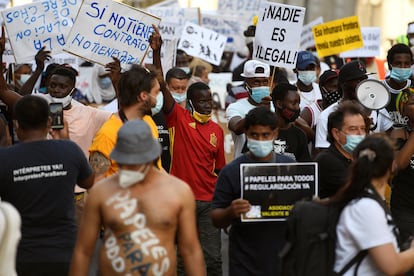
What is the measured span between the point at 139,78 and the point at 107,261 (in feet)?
5.25

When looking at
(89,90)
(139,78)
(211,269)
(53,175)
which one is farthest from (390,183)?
(89,90)

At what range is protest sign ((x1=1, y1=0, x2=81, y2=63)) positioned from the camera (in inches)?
452

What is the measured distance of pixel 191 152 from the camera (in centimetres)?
924

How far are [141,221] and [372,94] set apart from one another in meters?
3.32

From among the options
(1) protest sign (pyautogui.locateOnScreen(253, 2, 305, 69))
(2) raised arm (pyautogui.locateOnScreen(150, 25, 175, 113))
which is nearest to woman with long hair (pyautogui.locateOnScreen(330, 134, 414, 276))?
(2) raised arm (pyautogui.locateOnScreen(150, 25, 175, 113))

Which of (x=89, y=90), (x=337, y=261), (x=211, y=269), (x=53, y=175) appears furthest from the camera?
(x=89, y=90)

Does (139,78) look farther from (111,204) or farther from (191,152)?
(191,152)

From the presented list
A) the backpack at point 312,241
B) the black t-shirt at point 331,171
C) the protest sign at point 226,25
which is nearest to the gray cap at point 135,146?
the backpack at point 312,241

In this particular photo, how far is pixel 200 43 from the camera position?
51.4ft

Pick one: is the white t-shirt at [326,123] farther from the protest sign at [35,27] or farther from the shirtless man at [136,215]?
the protest sign at [35,27]

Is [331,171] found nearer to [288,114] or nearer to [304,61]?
[288,114]

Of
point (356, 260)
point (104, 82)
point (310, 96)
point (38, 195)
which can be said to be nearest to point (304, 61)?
point (310, 96)

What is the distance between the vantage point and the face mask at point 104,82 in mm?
18062

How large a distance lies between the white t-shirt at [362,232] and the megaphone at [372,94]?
3010 millimetres
